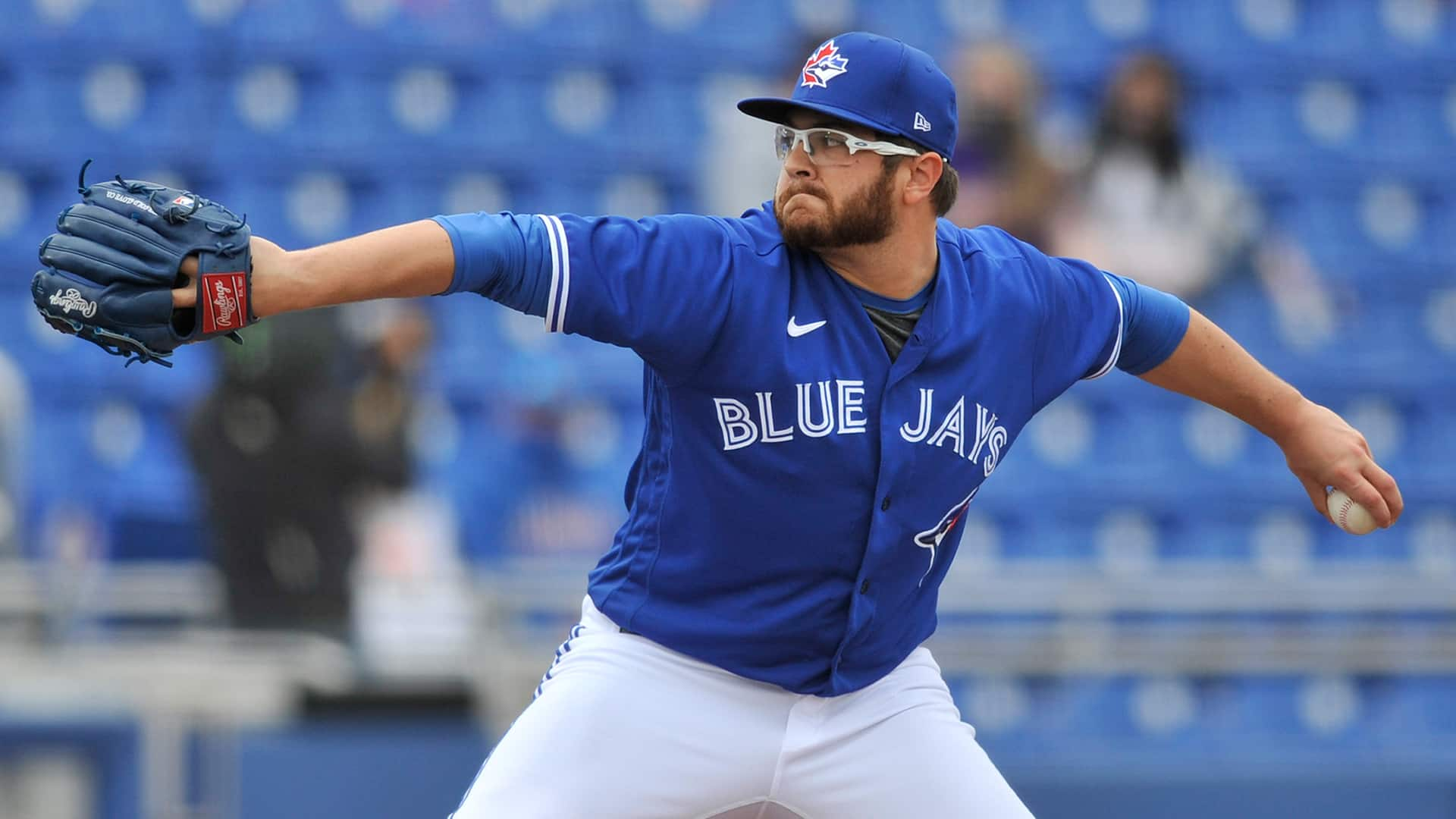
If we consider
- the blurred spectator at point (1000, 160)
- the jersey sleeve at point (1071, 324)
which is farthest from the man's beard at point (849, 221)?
the blurred spectator at point (1000, 160)

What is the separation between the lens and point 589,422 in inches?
335

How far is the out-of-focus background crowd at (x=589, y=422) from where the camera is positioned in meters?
6.69

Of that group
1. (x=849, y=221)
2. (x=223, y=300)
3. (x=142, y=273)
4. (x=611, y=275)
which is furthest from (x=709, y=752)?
(x=142, y=273)

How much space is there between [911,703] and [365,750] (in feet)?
11.4

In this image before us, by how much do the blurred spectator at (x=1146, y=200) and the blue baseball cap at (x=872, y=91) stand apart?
5243mm

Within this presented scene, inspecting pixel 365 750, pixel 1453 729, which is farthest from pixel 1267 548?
pixel 365 750

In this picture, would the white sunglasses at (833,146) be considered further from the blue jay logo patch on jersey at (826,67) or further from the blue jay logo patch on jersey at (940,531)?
the blue jay logo patch on jersey at (940,531)

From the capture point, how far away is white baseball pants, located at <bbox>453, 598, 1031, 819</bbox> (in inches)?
134

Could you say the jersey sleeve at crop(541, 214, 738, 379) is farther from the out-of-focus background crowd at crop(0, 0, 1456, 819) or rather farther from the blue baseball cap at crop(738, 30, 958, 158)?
the out-of-focus background crowd at crop(0, 0, 1456, 819)

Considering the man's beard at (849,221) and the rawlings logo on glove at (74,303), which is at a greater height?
the man's beard at (849,221)

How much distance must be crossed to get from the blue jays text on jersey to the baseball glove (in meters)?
0.49

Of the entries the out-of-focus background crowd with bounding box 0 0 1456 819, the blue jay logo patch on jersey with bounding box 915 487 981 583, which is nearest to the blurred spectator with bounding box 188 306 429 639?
the out-of-focus background crowd with bounding box 0 0 1456 819

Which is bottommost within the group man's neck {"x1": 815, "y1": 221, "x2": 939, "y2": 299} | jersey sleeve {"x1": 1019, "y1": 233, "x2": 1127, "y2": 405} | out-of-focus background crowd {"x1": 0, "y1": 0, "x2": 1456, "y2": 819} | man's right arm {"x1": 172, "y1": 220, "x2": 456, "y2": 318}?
out-of-focus background crowd {"x1": 0, "y1": 0, "x2": 1456, "y2": 819}

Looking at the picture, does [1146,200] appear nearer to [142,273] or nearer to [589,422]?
[589,422]
